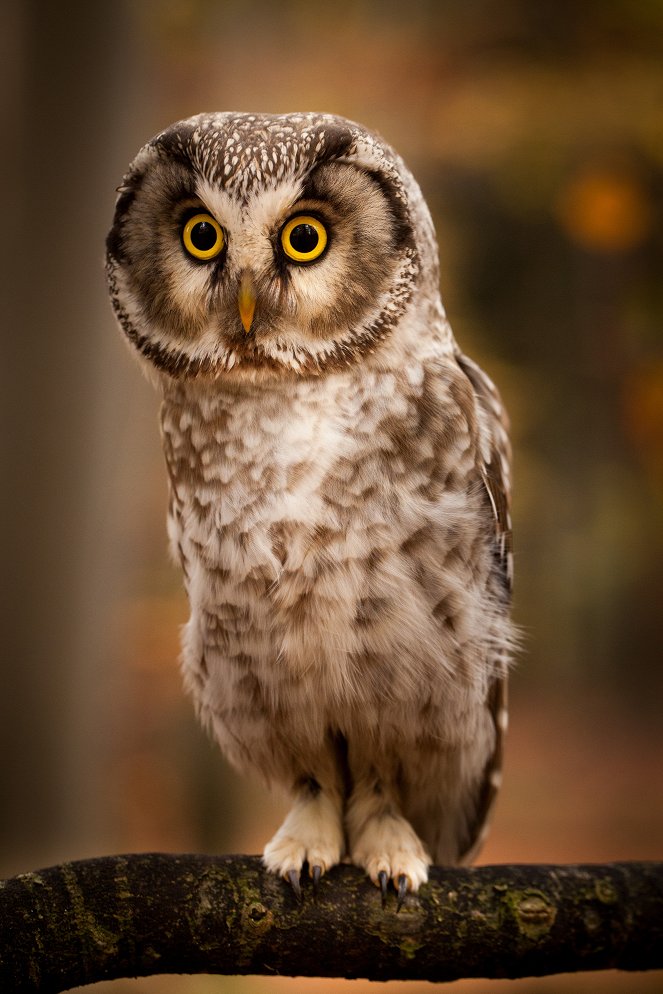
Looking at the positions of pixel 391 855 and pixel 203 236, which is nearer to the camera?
pixel 203 236

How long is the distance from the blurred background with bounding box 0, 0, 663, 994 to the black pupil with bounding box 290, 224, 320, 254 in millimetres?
1537

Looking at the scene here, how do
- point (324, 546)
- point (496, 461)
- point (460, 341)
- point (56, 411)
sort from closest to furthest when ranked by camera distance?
point (324, 546) < point (496, 461) < point (56, 411) < point (460, 341)

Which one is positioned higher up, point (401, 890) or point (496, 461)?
point (496, 461)

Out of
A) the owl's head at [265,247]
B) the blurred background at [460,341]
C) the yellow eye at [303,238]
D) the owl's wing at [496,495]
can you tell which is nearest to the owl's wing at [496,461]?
the owl's wing at [496,495]

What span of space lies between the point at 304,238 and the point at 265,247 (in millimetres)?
68

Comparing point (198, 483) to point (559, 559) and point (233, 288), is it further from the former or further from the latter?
point (559, 559)

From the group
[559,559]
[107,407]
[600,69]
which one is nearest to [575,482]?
[559,559]

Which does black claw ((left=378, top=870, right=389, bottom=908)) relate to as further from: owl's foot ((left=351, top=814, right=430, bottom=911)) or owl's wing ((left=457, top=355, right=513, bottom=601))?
owl's wing ((left=457, top=355, right=513, bottom=601))

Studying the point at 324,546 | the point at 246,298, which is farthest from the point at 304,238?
the point at 324,546

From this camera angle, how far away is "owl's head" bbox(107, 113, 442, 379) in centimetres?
122

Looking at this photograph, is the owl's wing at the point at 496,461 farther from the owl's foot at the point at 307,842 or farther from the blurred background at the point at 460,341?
the blurred background at the point at 460,341

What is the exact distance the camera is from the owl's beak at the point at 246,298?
1.22 meters

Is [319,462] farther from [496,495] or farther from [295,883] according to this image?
[295,883]

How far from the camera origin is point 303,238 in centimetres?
127
